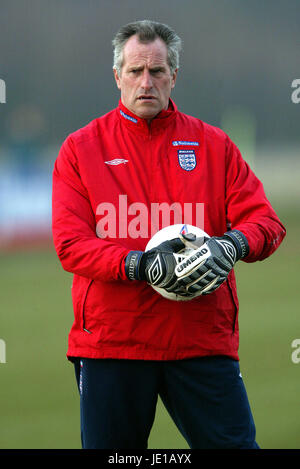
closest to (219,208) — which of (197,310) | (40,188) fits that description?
(197,310)

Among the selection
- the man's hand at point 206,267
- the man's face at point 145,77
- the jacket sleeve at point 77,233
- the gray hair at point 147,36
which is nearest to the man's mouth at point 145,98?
the man's face at point 145,77

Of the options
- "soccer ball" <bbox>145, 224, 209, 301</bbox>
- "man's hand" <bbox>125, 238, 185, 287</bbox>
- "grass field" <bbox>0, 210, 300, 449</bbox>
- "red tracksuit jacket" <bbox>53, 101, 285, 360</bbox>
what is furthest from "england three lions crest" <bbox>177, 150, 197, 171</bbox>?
"grass field" <bbox>0, 210, 300, 449</bbox>

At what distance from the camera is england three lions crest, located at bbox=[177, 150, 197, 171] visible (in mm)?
2441

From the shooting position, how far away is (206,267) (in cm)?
216

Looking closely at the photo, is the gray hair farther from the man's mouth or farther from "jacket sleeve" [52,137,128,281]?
"jacket sleeve" [52,137,128,281]

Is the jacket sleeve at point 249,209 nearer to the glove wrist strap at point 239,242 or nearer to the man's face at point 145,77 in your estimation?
the glove wrist strap at point 239,242

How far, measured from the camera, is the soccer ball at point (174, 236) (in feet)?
7.48

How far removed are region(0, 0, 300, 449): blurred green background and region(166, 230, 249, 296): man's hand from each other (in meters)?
1.64

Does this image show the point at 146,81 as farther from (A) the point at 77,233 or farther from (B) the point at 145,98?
(A) the point at 77,233

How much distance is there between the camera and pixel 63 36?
65.5 feet

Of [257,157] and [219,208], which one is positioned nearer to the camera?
[219,208]

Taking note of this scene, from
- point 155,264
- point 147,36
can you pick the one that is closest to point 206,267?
point 155,264
